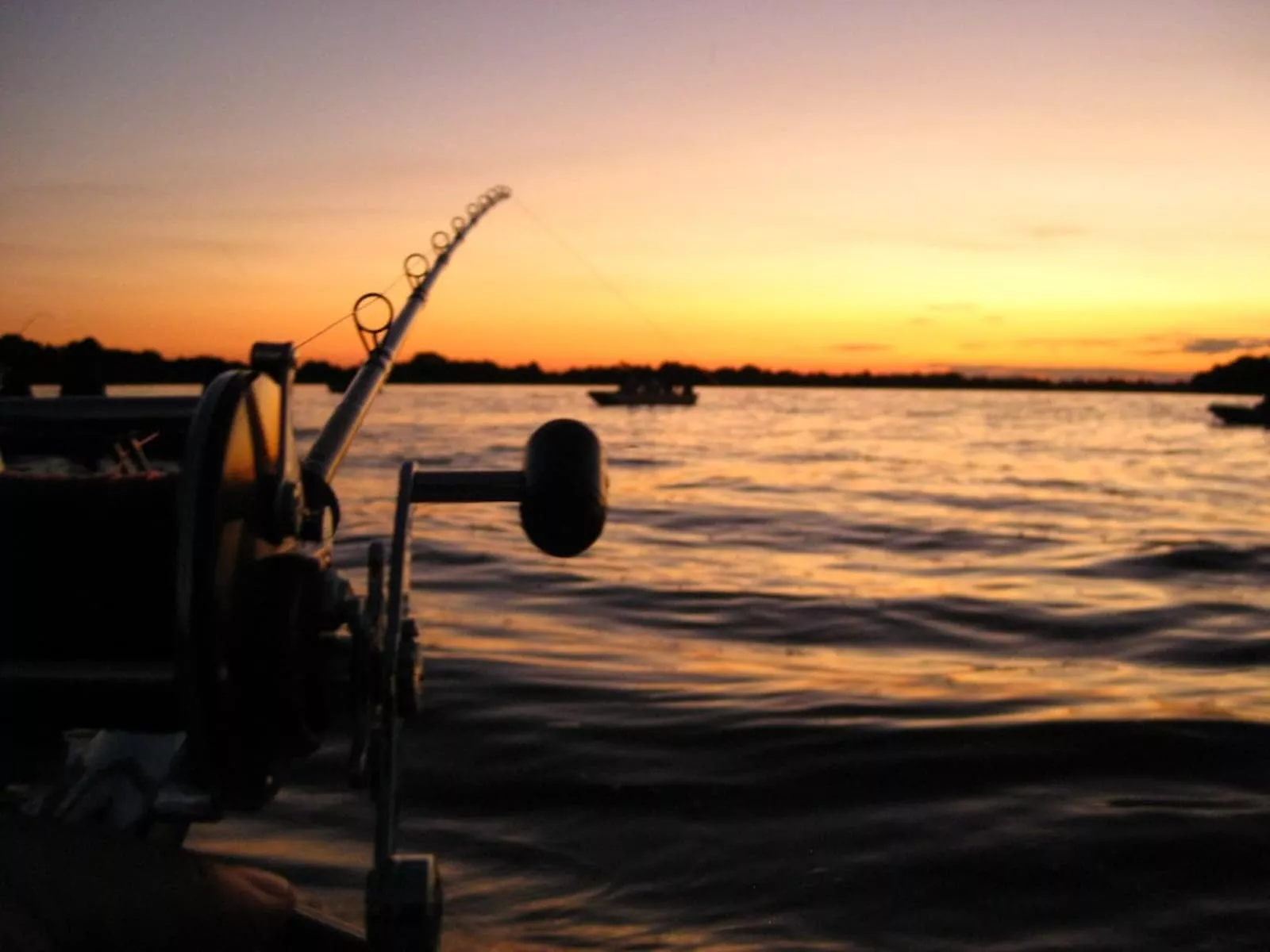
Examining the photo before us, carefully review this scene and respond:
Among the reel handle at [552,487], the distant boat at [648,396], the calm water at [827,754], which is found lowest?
the calm water at [827,754]

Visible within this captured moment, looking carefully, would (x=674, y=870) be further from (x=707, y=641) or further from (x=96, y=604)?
(x=707, y=641)

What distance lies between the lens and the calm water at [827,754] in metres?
4.77

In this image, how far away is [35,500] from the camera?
218cm

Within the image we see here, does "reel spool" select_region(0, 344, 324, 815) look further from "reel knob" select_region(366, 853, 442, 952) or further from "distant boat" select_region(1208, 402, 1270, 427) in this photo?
"distant boat" select_region(1208, 402, 1270, 427)

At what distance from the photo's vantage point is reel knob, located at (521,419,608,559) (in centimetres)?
248

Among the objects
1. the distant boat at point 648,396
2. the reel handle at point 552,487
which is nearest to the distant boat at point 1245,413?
the distant boat at point 648,396

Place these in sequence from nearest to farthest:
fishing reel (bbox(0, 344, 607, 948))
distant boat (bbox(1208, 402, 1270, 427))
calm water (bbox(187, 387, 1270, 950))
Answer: fishing reel (bbox(0, 344, 607, 948)), calm water (bbox(187, 387, 1270, 950)), distant boat (bbox(1208, 402, 1270, 427))

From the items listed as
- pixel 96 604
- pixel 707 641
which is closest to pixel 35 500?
pixel 96 604

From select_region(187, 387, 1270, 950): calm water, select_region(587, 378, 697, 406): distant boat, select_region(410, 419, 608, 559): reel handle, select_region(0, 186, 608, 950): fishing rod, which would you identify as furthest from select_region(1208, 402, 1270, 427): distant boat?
select_region(0, 186, 608, 950): fishing rod

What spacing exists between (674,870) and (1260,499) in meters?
23.2

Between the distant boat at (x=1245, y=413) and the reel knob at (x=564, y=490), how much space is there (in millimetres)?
61259

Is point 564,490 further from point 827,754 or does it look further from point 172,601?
point 827,754

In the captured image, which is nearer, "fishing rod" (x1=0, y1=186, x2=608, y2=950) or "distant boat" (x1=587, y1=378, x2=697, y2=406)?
"fishing rod" (x1=0, y1=186, x2=608, y2=950)

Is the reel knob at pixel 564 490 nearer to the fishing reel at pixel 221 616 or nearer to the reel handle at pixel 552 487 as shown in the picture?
the reel handle at pixel 552 487
